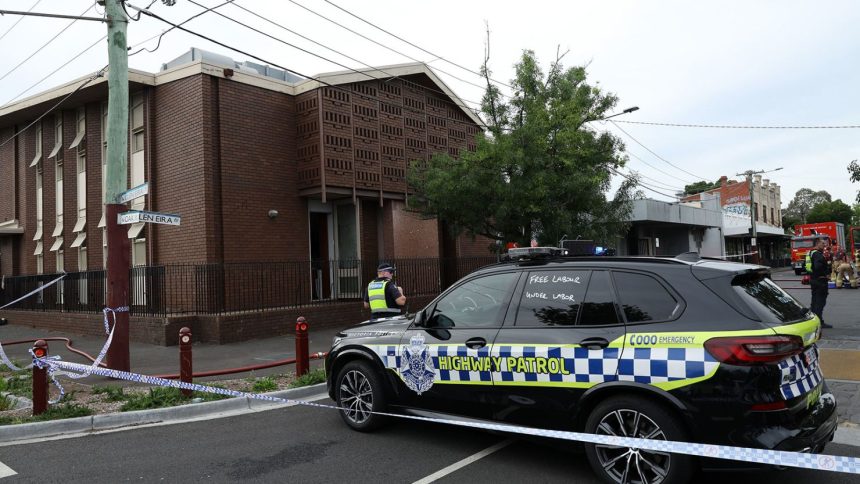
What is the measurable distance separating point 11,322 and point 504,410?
20.0 meters

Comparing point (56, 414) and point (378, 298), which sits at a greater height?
point (378, 298)

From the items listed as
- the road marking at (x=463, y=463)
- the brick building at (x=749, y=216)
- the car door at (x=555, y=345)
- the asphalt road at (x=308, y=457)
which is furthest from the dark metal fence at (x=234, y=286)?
the brick building at (x=749, y=216)

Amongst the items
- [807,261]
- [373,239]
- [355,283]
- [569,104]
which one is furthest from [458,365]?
[373,239]

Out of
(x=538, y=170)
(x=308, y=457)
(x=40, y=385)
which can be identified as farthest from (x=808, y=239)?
(x=40, y=385)

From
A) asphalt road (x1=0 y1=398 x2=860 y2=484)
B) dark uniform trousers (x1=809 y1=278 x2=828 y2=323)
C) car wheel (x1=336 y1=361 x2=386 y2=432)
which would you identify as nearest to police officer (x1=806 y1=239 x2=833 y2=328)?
dark uniform trousers (x1=809 y1=278 x2=828 y2=323)

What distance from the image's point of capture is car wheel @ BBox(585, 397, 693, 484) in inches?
141

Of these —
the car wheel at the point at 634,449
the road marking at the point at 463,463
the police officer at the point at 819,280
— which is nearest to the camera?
the car wheel at the point at 634,449

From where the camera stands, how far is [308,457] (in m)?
4.91

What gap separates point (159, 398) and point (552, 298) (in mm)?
4957

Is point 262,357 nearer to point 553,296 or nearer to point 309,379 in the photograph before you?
point 309,379

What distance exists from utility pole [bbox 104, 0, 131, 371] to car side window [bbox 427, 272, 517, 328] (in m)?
5.59

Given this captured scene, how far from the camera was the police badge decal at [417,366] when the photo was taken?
4.94 meters

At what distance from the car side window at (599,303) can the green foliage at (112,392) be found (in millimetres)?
5781

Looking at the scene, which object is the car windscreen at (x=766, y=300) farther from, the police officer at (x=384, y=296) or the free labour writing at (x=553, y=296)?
the police officer at (x=384, y=296)
